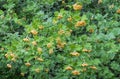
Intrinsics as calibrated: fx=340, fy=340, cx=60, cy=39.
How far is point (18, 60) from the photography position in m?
3.56

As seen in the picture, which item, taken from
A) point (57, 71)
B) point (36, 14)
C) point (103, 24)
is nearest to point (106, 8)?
point (103, 24)

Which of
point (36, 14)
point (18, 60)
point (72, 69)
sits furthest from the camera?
point (36, 14)

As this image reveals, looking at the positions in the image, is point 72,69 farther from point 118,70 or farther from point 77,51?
point 118,70

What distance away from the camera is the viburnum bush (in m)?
3.38

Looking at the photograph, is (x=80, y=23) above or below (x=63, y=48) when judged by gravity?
above

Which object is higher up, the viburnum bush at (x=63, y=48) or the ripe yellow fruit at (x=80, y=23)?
the ripe yellow fruit at (x=80, y=23)

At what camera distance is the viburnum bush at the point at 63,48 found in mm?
3379

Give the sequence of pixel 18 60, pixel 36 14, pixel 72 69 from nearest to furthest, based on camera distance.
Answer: pixel 72 69, pixel 18 60, pixel 36 14

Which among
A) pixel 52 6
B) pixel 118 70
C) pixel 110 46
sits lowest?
pixel 118 70

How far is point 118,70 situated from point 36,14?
1.22 meters

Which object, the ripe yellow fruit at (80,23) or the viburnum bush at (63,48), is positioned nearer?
the viburnum bush at (63,48)

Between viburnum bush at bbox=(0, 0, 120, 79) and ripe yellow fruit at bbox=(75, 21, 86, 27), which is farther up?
ripe yellow fruit at bbox=(75, 21, 86, 27)

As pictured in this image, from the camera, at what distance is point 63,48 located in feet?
11.4

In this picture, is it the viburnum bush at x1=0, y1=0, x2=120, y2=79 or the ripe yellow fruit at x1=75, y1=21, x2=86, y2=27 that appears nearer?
the viburnum bush at x1=0, y1=0, x2=120, y2=79
